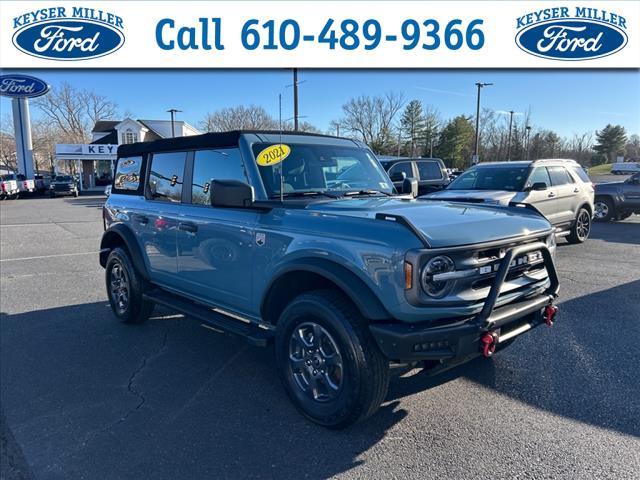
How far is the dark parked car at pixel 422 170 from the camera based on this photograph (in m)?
13.3

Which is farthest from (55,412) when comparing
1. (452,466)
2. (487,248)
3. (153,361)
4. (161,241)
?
(487,248)

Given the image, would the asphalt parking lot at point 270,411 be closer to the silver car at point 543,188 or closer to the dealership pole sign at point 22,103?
the silver car at point 543,188

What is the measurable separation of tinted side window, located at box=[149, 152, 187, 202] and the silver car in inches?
213

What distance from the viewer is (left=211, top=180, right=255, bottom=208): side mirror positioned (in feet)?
10.7

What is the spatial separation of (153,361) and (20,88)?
145 ft

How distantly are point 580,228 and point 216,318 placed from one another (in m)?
9.58

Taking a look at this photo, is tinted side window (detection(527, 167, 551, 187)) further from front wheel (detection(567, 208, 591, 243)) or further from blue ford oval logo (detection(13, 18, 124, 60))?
blue ford oval logo (detection(13, 18, 124, 60))

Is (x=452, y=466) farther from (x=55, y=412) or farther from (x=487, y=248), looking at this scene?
(x=55, y=412)

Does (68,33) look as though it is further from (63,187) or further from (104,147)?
(104,147)

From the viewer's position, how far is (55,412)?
10.9 feet

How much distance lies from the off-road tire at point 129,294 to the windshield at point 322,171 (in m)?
2.37

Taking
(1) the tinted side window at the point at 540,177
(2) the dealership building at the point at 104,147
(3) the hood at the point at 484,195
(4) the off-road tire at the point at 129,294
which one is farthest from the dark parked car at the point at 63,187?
(1) the tinted side window at the point at 540,177

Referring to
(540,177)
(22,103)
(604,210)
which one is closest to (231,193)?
(540,177)

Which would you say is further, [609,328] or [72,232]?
[72,232]
